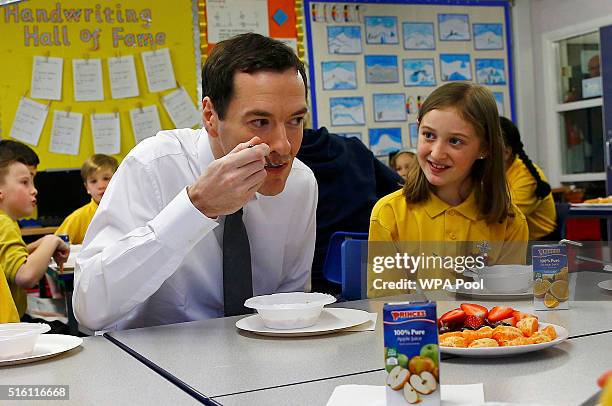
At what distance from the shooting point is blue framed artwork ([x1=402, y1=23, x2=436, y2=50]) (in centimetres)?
714

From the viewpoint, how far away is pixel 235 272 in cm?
176

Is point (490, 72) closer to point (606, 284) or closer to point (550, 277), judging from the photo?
point (606, 284)

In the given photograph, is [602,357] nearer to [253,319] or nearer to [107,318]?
[253,319]

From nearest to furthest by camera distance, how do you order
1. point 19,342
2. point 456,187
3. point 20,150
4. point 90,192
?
point 19,342
point 456,187
point 20,150
point 90,192

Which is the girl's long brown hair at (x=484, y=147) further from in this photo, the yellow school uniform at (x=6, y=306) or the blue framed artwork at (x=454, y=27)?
the blue framed artwork at (x=454, y=27)

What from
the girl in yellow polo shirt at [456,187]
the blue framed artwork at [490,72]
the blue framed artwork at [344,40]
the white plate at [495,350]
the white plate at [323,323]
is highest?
the blue framed artwork at [344,40]

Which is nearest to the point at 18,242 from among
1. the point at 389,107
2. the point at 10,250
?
the point at 10,250

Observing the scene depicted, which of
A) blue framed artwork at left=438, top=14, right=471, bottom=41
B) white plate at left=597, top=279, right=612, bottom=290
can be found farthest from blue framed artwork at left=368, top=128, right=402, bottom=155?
white plate at left=597, top=279, right=612, bottom=290

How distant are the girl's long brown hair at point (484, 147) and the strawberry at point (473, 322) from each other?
116 centimetres

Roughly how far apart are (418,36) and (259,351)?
6.26 meters

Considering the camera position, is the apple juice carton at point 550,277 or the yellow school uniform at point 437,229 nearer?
the apple juice carton at point 550,277

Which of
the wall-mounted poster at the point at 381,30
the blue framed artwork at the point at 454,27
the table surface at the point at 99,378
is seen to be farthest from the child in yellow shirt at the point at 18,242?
the blue framed artwork at the point at 454,27

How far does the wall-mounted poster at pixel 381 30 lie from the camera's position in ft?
23.0

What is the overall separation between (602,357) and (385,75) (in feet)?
19.9
